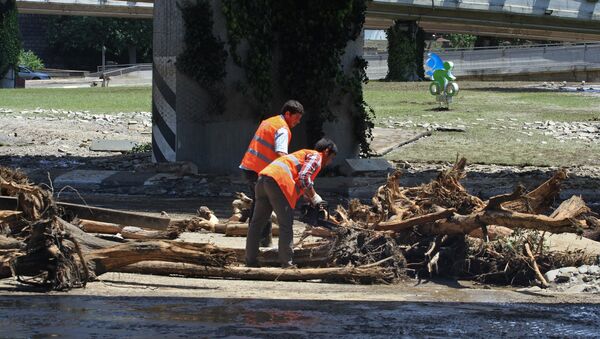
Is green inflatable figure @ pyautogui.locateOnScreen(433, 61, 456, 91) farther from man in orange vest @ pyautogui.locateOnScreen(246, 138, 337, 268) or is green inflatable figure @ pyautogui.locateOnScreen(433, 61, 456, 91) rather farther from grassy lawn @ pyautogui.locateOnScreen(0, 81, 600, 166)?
man in orange vest @ pyautogui.locateOnScreen(246, 138, 337, 268)

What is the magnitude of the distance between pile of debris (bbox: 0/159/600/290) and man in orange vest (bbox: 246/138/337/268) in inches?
12.0

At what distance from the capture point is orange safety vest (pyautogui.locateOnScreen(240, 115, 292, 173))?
1107 centimetres

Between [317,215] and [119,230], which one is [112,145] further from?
[317,215]

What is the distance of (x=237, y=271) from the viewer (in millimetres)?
10148

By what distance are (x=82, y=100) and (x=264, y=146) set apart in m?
22.8

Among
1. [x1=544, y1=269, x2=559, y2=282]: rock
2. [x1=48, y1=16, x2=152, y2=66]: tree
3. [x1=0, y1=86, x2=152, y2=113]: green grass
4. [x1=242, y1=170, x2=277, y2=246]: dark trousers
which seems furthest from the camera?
[x1=48, y1=16, x2=152, y2=66]: tree

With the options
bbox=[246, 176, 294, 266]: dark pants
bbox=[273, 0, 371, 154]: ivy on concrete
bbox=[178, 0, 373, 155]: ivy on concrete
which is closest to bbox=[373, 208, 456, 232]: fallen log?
bbox=[246, 176, 294, 266]: dark pants

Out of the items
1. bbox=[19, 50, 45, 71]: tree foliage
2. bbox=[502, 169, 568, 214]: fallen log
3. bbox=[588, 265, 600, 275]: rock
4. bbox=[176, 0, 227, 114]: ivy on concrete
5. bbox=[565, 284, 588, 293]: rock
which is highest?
bbox=[176, 0, 227, 114]: ivy on concrete

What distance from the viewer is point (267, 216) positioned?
10938mm

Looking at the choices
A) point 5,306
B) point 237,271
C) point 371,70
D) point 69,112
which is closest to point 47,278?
point 5,306

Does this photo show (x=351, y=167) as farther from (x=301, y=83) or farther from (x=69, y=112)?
(x=69, y=112)

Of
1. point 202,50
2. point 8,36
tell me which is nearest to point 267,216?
point 202,50

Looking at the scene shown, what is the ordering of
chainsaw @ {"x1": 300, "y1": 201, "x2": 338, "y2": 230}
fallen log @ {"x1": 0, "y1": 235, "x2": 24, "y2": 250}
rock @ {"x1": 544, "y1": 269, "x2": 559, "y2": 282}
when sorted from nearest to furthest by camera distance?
fallen log @ {"x1": 0, "y1": 235, "x2": 24, "y2": 250} → rock @ {"x1": 544, "y1": 269, "x2": 559, "y2": 282} → chainsaw @ {"x1": 300, "y1": 201, "x2": 338, "y2": 230}

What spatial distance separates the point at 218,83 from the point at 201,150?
1.14 metres
